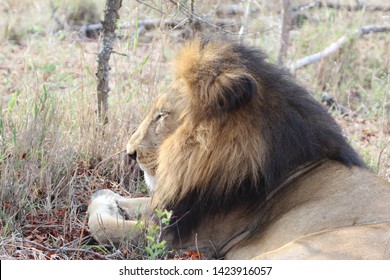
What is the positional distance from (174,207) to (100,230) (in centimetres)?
46

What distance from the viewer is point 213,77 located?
3795 millimetres

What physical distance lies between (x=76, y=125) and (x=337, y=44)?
4169 mm

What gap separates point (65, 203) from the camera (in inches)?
183

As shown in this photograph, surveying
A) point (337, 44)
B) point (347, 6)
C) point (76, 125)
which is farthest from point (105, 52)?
point (347, 6)

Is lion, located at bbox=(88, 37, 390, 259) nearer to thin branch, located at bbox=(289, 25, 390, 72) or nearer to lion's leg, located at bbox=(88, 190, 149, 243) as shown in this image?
lion's leg, located at bbox=(88, 190, 149, 243)

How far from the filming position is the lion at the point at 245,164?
3730 mm

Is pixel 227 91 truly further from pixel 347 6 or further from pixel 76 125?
pixel 347 6

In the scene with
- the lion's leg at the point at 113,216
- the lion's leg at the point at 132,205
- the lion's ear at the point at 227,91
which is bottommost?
the lion's leg at the point at 132,205

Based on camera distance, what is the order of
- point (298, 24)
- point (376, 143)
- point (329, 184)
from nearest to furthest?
point (329, 184) → point (376, 143) → point (298, 24)

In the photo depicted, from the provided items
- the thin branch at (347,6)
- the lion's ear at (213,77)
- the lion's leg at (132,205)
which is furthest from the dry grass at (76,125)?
the lion's ear at (213,77)

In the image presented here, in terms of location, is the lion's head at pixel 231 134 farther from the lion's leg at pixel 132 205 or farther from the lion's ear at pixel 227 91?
the lion's leg at pixel 132 205
